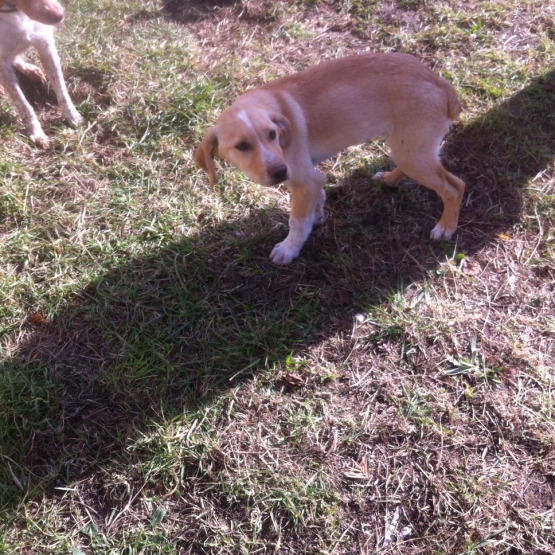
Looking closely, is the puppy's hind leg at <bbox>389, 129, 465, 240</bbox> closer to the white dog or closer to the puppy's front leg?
the puppy's front leg

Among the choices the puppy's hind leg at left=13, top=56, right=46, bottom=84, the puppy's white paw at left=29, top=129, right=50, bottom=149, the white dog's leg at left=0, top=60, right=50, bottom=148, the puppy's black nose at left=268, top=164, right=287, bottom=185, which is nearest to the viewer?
the puppy's black nose at left=268, top=164, right=287, bottom=185

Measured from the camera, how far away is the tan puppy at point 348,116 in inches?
121

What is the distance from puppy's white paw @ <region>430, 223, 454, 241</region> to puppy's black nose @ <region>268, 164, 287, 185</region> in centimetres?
141

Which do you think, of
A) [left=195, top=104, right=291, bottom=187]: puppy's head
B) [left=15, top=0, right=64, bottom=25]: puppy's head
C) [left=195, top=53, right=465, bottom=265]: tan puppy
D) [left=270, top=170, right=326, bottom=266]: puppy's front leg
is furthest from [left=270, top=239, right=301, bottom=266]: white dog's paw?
[left=15, top=0, right=64, bottom=25]: puppy's head

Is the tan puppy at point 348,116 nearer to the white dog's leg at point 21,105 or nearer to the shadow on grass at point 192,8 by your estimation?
the white dog's leg at point 21,105

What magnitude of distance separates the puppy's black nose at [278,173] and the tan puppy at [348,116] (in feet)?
0.73

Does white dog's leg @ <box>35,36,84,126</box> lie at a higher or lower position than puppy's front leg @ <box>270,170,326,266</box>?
higher

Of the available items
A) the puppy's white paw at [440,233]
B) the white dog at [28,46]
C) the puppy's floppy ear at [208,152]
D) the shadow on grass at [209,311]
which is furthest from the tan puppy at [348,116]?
the white dog at [28,46]

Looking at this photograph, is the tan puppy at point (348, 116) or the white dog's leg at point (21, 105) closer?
the tan puppy at point (348, 116)

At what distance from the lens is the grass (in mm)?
2598

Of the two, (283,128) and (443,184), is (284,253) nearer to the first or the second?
(283,128)

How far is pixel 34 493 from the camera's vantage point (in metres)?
2.69

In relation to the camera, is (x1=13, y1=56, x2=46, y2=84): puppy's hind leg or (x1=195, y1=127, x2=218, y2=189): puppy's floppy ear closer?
(x1=195, y1=127, x2=218, y2=189): puppy's floppy ear

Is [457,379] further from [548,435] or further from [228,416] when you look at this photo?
[228,416]
